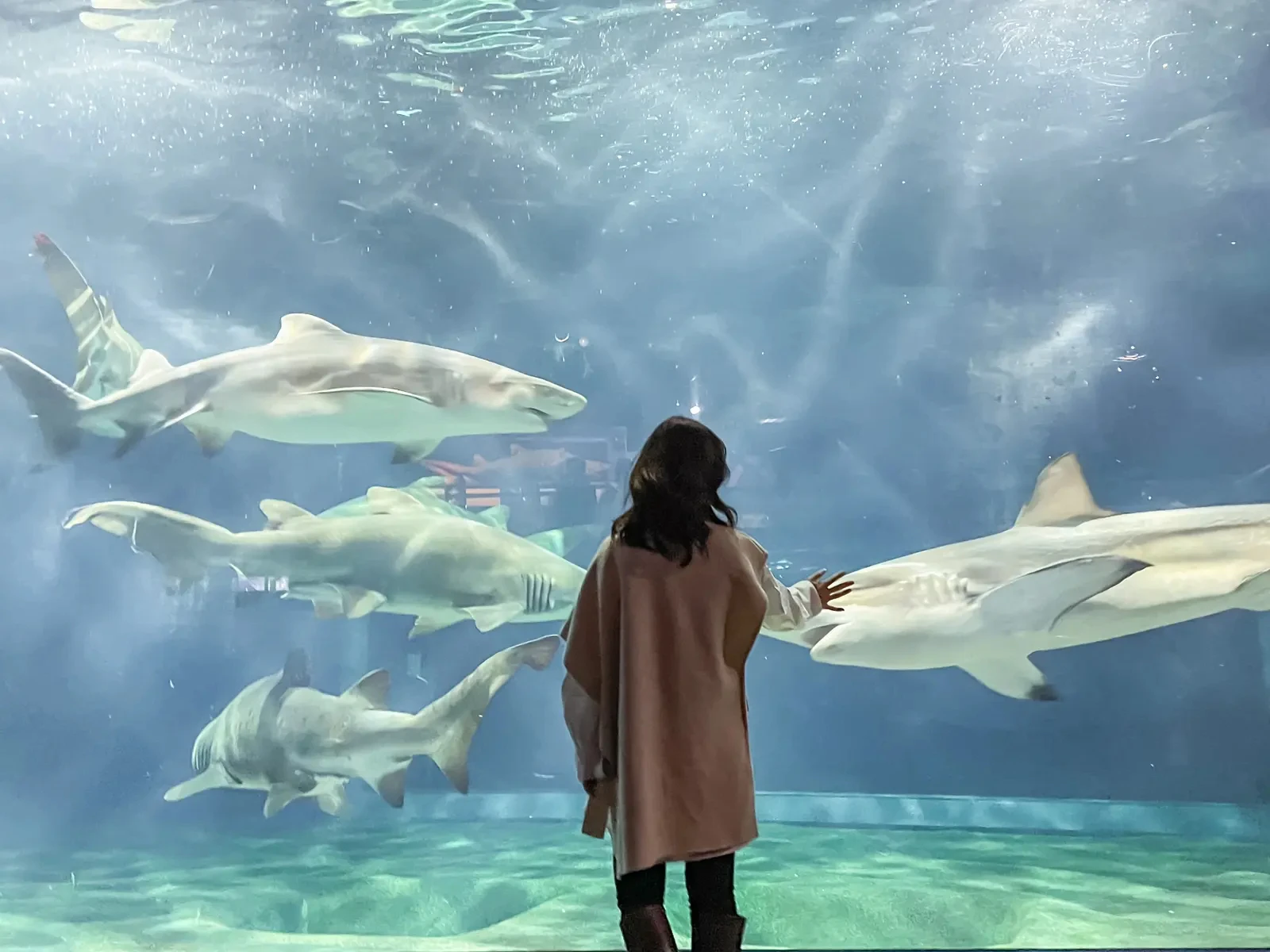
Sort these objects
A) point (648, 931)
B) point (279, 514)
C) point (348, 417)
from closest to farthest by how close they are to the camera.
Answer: point (648, 931), point (348, 417), point (279, 514)

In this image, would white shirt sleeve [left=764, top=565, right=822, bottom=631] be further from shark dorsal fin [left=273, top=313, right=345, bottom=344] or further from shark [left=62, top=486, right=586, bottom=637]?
shark dorsal fin [left=273, top=313, right=345, bottom=344]

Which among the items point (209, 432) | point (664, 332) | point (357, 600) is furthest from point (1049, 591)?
point (209, 432)

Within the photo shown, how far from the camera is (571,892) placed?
13.0 feet

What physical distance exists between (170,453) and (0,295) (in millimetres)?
1284

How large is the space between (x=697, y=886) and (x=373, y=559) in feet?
9.21

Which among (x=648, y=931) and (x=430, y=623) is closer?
(x=648, y=931)

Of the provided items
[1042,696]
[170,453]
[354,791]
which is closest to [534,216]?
[170,453]

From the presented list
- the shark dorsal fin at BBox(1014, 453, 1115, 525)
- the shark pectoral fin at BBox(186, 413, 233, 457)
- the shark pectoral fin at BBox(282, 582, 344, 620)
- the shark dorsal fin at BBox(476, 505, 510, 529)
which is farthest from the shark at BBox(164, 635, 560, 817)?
the shark dorsal fin at BBox(1014, 453, 1115, 525)

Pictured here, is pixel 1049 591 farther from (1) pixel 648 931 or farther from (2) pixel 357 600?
(2) pixel 357 600

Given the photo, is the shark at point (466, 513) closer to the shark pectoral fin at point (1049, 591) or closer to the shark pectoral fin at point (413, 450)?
the shark pectoral fin at point (413, 450)

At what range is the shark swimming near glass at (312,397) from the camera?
4.13 metres

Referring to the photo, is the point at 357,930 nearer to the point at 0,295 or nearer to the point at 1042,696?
the point at 1042,696

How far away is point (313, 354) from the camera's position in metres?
4.16

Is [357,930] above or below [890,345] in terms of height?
below
